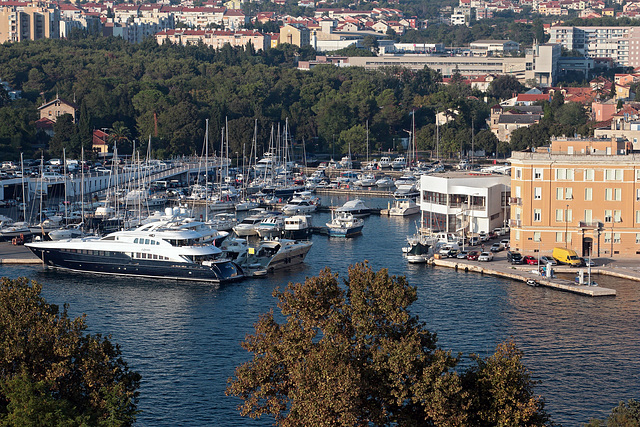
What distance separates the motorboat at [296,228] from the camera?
1451 inches

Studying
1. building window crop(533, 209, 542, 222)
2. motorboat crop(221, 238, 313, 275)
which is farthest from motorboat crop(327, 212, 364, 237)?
building window crop(533, 209, 542, 222)

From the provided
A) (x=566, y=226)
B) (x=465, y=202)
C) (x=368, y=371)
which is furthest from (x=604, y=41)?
(x=368, y=371)

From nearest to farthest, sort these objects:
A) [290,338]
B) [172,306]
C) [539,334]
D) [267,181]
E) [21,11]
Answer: [290,338] < [539,334] < [172,306] < [267,181] < [21,11]

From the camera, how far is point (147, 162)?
51906mm

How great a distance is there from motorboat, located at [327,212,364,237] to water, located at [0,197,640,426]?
4394mm

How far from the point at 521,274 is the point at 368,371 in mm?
14717

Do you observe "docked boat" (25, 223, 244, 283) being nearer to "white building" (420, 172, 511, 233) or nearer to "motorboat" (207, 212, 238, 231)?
"motorboat" (207, 212, 238, 231)

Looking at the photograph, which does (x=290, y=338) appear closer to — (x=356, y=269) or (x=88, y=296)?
(x=356, y=269)

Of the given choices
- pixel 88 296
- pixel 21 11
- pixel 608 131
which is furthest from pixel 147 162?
pixel 21 11

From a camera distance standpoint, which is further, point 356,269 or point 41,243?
point 41,243

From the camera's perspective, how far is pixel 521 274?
95.3ft

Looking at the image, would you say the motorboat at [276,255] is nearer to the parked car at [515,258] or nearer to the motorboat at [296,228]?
the motorboat at [296,228]

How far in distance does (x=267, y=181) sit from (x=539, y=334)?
94.0ft

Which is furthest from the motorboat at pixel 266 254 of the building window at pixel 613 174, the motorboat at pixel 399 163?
the motorboat at pixel 399 163
